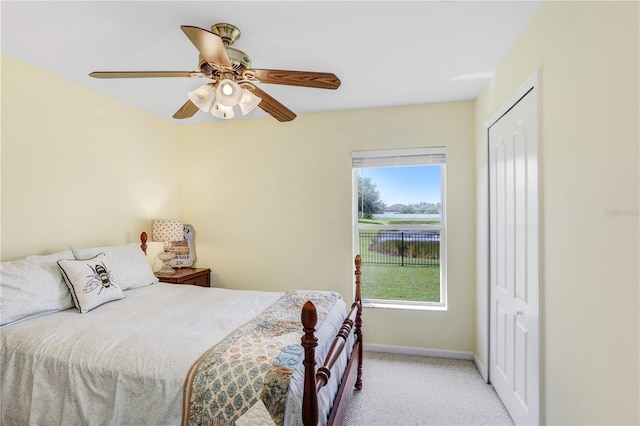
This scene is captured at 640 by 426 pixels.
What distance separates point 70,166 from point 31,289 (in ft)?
3.58

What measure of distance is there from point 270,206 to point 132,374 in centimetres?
225

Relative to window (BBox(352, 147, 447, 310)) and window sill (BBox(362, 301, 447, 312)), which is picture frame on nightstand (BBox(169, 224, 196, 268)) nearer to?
window (BBox(352, 147, 447, 310))

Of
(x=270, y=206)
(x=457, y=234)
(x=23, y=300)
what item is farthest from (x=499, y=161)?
(x=23, y=300)

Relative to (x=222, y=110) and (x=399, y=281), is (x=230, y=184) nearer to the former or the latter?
(x=222, y=110)

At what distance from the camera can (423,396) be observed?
7.93 feet

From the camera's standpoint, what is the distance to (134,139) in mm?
3166

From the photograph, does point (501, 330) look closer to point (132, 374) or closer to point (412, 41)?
point (412, 41)

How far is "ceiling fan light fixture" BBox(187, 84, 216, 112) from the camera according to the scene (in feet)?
5.95

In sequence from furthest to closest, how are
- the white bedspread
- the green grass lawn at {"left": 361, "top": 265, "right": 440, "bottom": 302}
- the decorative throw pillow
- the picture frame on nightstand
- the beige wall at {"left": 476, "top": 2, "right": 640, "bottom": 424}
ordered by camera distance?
the picture frame on nightstand → the green grass lawn at {"left": 361, "top": 265, "right": 440, "bottom": 302} → the decorative throw pillow → the white bedspread → the beige wall at {"left": 476, "top": 2, "right": 640, "bottom": 424}

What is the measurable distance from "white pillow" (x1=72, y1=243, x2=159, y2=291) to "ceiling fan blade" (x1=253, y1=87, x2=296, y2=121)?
5.68 ft

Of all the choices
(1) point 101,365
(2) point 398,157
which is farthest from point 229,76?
(2) point 398,157

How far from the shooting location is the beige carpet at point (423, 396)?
2163 mm

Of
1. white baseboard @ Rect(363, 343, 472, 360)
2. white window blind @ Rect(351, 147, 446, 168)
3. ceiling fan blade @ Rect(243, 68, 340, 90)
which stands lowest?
white baseboard @ Rect(363, 343, 472, 360)

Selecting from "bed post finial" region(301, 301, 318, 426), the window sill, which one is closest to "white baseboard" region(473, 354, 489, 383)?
the window sill
